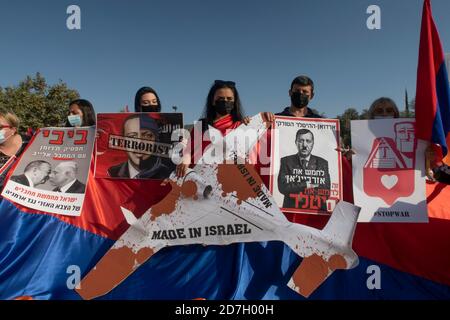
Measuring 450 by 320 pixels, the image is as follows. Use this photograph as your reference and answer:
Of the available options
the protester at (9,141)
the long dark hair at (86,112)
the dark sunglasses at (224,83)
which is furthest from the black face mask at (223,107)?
the protester at (9,141)

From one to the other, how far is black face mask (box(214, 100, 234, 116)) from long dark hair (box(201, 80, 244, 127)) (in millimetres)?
59

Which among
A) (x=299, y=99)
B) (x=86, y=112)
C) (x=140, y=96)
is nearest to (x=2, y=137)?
(x=86, y=112)

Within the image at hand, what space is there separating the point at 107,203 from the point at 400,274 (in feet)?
10.1

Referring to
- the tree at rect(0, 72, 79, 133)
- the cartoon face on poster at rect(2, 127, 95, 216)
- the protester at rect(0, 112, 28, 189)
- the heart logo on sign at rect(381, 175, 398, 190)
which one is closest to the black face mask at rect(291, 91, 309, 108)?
the heart logo on sign at rect(381, 175, 398, 190)

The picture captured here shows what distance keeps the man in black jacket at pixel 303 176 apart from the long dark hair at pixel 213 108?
2.26 ft

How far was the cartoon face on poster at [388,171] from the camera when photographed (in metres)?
2.81

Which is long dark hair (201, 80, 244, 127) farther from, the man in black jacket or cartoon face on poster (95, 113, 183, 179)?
the man in black jacket

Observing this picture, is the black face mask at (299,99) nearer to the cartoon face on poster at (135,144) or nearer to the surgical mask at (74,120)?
the cartoon face on poster at (135,144)

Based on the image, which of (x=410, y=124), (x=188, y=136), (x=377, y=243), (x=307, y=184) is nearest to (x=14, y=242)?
(x=188, y=136)

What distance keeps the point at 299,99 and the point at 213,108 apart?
3.15 feet

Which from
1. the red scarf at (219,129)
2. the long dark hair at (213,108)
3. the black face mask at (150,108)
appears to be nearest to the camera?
the red scarf at (219,129)

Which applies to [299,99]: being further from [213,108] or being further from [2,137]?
[2,137]

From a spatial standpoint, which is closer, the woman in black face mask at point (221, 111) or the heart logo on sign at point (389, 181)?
the heart logo on sign at point (389, 181)

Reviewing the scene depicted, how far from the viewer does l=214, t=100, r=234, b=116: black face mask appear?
121 inches
